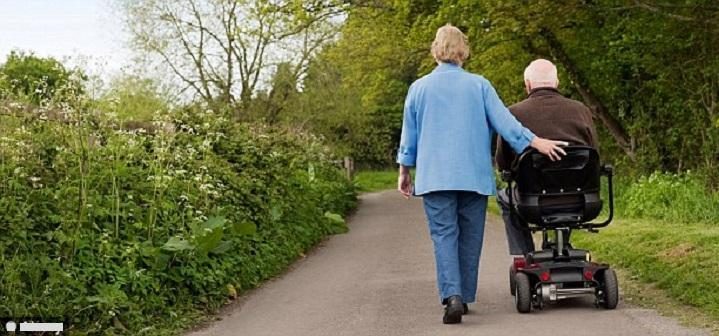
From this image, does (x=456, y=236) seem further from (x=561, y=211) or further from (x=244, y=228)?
(x=244, y=228)

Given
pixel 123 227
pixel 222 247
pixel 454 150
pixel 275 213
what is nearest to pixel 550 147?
pixel 454 150

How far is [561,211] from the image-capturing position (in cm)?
730

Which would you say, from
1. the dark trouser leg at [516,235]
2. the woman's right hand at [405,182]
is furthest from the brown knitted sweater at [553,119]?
the woman's right hand at [405,182]

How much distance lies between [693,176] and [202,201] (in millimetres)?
10829

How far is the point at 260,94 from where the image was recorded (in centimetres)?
4428

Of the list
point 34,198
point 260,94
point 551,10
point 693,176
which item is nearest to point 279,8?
point 551,10

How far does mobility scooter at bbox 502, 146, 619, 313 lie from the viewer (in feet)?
23.6

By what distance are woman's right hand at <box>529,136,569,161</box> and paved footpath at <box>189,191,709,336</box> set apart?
104cm

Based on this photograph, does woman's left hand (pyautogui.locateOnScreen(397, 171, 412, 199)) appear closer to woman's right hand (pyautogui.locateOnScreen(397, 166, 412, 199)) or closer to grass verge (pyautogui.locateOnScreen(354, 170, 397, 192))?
woman's right hand (pyautogui.locateOnScreen(397, 166, 412, 199))

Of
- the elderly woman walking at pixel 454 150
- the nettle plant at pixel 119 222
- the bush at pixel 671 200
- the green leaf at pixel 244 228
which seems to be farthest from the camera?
the bush at pixel 671 200

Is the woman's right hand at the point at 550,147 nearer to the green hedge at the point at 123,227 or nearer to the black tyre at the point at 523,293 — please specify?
the black tyre at the point at 523,293

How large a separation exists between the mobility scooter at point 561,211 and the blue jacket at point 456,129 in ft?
0.79

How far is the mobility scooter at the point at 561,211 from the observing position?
7188 millimetres

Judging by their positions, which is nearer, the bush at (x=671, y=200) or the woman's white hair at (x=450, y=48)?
the woman's white hair at (x=450, y=48)
